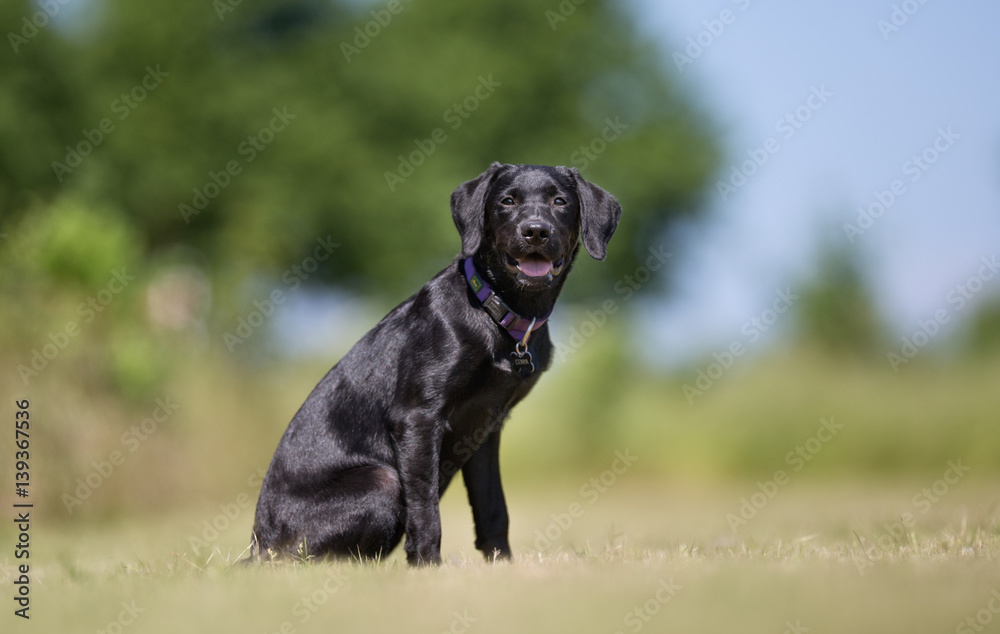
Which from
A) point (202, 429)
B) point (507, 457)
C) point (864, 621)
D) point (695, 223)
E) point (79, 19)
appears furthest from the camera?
point (695, 223)

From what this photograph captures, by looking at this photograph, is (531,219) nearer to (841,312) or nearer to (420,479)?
(420,479)

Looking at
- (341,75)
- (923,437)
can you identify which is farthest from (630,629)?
(341,75)

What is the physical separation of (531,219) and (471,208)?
1.32 ft

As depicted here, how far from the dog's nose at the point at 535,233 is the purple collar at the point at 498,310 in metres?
0.29

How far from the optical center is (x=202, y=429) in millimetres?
10891

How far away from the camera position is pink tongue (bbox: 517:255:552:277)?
482cm

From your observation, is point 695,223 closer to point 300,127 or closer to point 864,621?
point 300,127

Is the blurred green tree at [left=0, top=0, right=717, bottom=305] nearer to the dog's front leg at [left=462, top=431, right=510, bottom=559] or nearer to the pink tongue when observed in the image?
the dog's front leg at [left=462, top=431, right=510, bottom=559]

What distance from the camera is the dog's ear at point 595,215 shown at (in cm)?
519

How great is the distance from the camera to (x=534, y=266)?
4859 millimetres

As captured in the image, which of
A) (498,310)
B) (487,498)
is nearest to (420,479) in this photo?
(487,498)

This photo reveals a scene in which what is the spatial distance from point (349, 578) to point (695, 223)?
2380cm

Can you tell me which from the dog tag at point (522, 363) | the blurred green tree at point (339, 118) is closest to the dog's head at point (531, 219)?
the dog tag at point (522, 363)

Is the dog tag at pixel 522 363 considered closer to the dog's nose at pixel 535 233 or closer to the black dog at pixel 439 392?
the black dog at pixel 439 392
